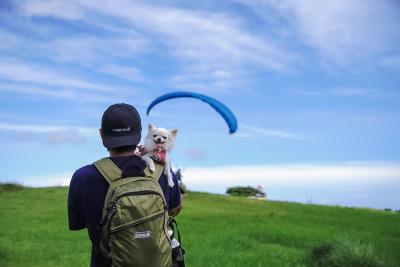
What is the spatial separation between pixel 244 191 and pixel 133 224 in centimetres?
3674

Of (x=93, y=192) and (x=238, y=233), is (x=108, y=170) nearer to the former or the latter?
(x=93, y=192)

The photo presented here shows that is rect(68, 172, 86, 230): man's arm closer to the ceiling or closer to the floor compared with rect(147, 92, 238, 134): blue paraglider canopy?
closer to the floor

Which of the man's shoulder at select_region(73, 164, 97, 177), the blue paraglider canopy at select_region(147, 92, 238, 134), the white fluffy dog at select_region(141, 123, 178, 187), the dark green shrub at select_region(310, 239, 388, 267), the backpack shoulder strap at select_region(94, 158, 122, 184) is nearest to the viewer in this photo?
the backpack shoulder strap at select_region(94, 158, 122, 184)

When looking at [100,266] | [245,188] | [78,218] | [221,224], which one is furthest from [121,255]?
[245,188]

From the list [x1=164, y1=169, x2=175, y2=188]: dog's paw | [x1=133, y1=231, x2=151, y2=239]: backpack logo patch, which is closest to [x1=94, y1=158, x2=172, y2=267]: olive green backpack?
[x1=133, y1=231, x2=151, y2=239]: backpack logo patch

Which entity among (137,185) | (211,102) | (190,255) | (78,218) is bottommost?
(190,255)

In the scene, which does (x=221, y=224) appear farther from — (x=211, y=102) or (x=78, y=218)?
(x=78, y=218)

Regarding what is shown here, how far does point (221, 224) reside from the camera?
75.9 feet

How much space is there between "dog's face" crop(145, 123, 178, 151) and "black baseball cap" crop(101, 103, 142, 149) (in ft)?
4.82

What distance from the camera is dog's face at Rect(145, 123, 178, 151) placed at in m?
6.54

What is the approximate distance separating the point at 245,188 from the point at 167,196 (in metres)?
36.3

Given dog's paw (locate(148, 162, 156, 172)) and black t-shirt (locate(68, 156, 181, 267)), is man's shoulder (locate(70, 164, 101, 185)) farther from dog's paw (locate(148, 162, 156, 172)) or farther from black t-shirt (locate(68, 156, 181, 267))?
dog's paw (locate(148, 162, 156, 172))

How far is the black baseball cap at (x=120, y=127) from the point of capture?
16.2 ft

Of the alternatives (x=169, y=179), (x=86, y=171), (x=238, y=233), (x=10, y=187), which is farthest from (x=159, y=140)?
(x=10, y=187)
